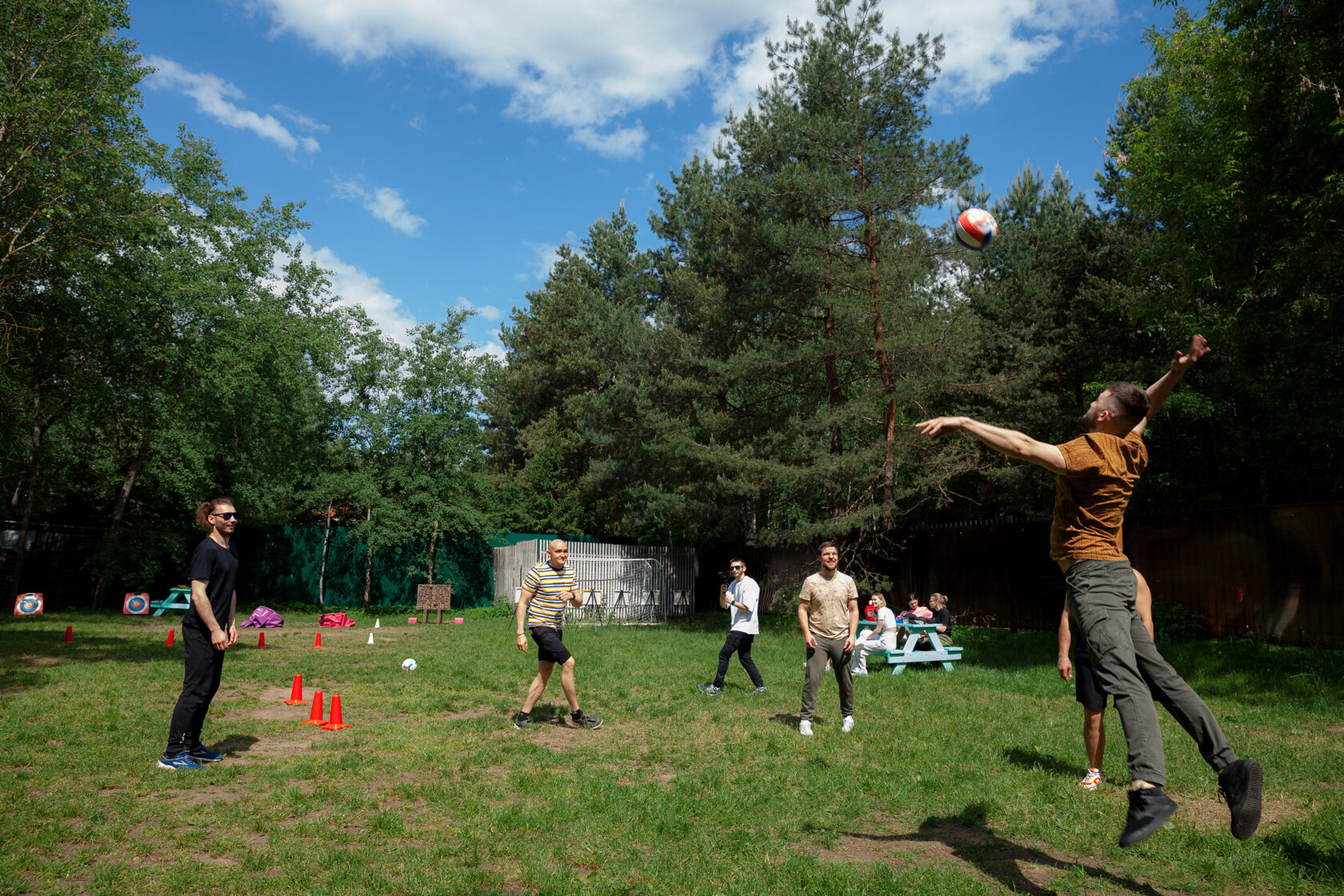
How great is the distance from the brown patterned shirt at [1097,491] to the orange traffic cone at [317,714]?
737cm

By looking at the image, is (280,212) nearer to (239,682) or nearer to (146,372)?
(146,372)

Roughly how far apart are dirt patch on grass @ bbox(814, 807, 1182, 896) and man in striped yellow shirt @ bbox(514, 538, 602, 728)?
3.71m

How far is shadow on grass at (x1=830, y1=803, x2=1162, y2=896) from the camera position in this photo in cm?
422

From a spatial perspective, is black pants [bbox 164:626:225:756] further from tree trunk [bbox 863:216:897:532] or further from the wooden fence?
tree trunk [bbox 863:216:897:532]

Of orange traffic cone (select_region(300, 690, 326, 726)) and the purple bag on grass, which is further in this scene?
the purple bag on grass

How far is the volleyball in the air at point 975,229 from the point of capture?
8102 millimetres

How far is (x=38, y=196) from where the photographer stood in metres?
12.8

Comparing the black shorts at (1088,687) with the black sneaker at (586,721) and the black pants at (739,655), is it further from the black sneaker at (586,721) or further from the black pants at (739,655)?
the black pants at (739,655)

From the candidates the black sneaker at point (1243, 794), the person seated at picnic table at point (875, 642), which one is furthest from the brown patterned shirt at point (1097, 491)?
the person seated at picnic table at point (875, 642)

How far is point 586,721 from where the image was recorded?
27.1 ft

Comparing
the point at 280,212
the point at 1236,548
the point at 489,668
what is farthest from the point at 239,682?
the point at 280,212

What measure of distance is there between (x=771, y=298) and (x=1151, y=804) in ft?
60.8

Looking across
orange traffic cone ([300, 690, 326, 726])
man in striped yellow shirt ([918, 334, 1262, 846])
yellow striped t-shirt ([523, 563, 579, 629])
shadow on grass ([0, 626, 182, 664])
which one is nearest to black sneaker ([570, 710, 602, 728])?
yellow striped t-shirt ([523, 563, 579, 629])

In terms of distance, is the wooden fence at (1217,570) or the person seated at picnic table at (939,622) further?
the person seated at picnic table at (939,622)
